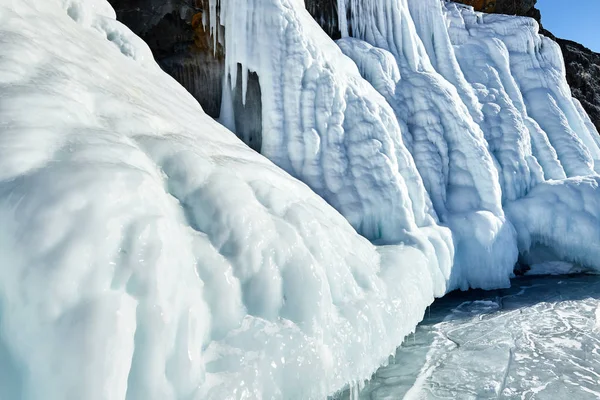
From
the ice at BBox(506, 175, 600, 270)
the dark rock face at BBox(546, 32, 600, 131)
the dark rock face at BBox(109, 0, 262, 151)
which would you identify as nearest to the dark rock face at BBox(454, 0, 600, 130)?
the dark rock face at BBox(546, 32, 600, 131)

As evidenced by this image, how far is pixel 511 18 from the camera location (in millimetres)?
→ 10430

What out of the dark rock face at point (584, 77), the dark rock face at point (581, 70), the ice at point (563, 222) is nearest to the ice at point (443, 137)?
the ice at point (563, 222)

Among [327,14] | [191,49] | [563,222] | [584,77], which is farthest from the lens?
[584,77]

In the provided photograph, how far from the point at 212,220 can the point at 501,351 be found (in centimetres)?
338

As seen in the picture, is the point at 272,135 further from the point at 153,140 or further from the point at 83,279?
the point at 83,279

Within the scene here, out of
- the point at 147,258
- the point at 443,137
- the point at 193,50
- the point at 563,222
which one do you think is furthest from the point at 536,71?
the point at 147,258

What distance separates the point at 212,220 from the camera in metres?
2.28

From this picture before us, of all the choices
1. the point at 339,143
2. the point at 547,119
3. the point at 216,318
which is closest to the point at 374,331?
the point at 216,318

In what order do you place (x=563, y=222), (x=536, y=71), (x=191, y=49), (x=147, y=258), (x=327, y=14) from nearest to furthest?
(x=147, y=258) → (x=191, y=49) → (x=563, y=222) → (x=327, y=14) → (x=536, y=71)

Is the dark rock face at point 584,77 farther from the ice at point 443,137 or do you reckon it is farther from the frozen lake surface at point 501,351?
the frozen lake surface at point 501,351

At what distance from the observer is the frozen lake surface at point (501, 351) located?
137 inches

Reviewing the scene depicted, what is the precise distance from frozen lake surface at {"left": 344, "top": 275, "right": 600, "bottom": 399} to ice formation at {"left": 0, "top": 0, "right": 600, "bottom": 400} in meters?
0.48

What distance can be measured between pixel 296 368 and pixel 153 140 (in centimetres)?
144

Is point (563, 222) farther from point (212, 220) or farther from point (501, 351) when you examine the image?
point (212, 220)
